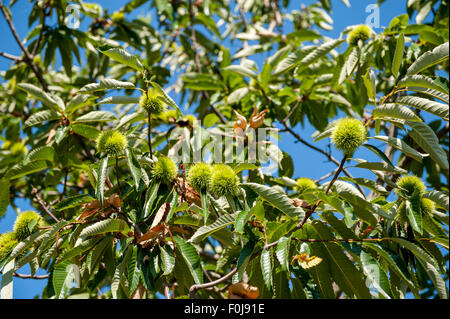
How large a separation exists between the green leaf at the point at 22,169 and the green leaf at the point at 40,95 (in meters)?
0.23

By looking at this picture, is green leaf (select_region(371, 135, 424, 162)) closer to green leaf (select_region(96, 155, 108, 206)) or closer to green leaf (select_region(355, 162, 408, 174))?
green leaf (select_region(355, 162, 408, 174))

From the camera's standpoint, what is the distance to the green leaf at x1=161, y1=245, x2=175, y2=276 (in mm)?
1236

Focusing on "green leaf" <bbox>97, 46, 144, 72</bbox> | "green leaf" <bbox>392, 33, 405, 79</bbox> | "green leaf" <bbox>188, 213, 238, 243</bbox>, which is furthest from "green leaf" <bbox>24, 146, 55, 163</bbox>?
"green leaf" <bbox>392, 33, 405, 79</bbox>

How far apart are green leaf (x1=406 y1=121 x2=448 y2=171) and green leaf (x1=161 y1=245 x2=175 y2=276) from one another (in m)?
0.78

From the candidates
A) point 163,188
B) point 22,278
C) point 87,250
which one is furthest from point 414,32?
point 22,278

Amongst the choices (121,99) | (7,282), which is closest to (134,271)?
(7,282)

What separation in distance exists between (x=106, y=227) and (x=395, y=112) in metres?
0.90

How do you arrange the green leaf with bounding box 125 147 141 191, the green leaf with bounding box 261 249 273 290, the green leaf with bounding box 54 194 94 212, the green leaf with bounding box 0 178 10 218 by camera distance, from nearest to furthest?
1. the green leaf with bounding box 261 249 273 290
2. the green leaf with bounding box 125 147 141 191
3. the green leaf with bounding box 54 194 94 212
4. the green leaf with bounding box 0 178 10 218

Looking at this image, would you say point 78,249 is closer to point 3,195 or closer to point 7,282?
point 7,282

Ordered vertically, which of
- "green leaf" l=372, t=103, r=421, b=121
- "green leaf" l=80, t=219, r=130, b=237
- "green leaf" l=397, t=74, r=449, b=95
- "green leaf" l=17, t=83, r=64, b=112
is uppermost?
"green leaf" l=17, t=83, r=64, b=112

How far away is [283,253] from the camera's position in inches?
43.6

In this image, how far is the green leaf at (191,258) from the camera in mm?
1248

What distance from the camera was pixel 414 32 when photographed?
195 centimetres

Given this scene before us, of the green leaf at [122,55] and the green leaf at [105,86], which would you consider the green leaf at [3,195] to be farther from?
the green leaf at [122,55]
